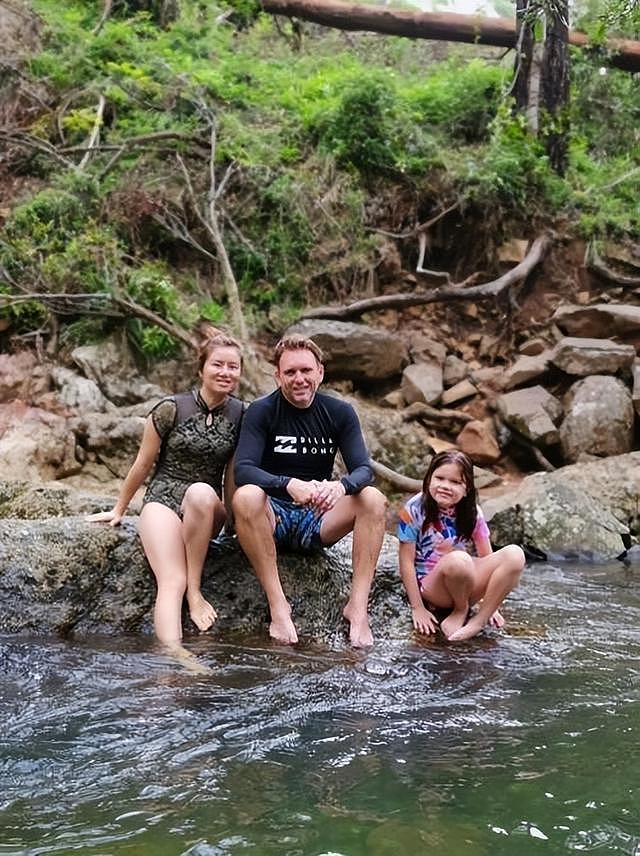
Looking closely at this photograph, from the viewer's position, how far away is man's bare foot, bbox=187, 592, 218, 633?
12.5 feet

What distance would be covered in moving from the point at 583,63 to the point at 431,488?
11423mm

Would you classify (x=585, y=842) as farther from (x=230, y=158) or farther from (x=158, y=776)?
(x=230, y=158)

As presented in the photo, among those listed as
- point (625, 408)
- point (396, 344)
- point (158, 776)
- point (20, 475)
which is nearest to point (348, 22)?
point (396, 344)

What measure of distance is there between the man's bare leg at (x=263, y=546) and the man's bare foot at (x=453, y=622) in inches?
29.2

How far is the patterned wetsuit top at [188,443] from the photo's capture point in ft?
13.0

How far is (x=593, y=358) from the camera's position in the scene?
10070mm

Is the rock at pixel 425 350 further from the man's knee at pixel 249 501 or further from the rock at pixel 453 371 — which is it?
the man's knee at pixel 249 501

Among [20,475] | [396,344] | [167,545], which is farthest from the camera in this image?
[396,344]

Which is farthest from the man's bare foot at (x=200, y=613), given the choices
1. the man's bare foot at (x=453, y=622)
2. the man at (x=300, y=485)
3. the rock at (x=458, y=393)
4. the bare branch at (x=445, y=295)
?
the bare branch at (x=445, y=295)

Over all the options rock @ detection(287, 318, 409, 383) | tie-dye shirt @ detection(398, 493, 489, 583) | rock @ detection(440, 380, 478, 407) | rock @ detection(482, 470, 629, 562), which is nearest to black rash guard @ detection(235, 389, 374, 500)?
tie-dye shirt @ detection(398, 493, 489, 583)

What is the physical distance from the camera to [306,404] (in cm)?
390

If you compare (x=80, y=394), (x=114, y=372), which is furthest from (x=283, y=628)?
(x=114, y=372)

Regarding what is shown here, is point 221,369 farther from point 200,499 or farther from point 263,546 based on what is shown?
point 263,546

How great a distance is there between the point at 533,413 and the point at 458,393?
109cm
